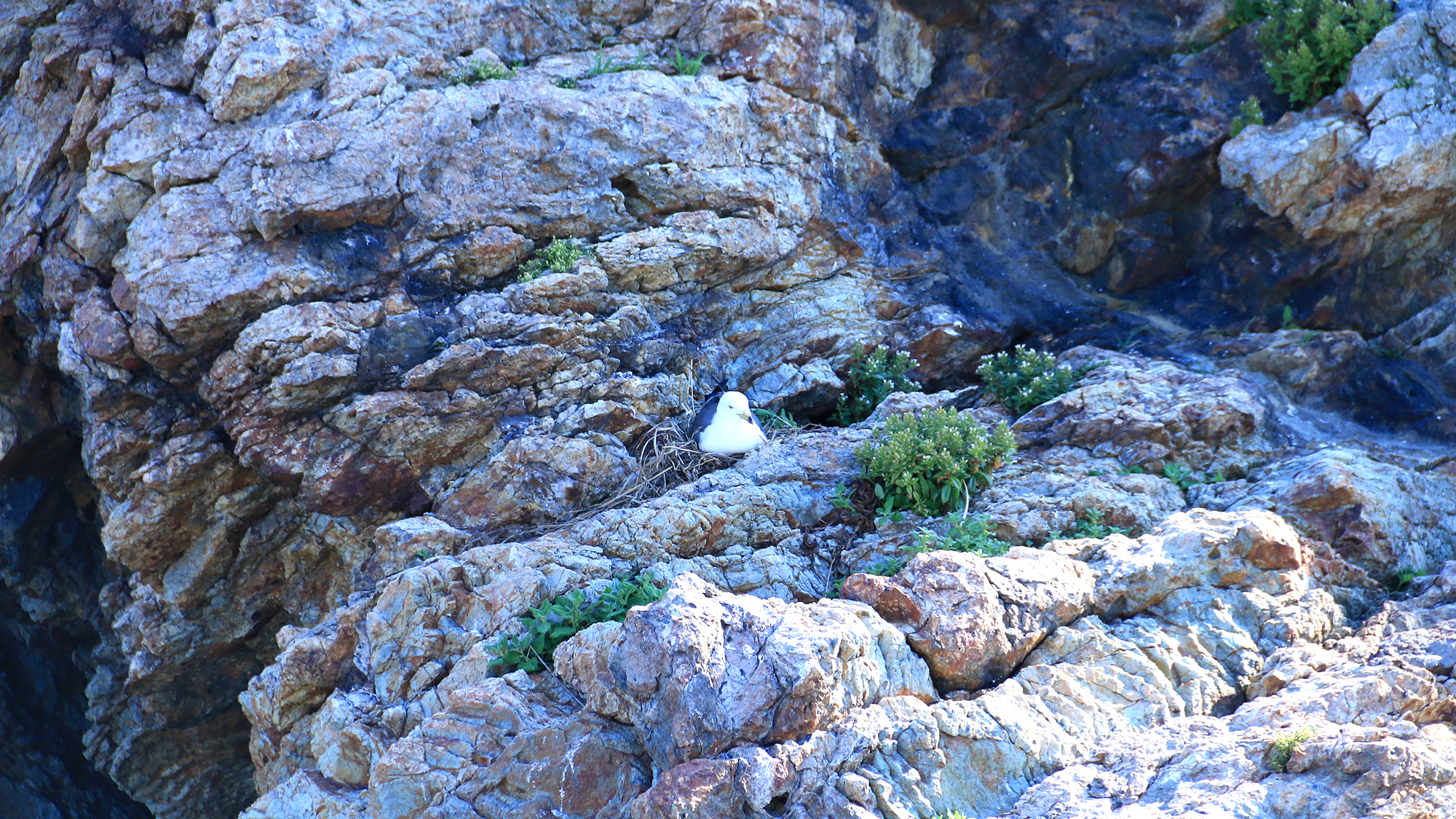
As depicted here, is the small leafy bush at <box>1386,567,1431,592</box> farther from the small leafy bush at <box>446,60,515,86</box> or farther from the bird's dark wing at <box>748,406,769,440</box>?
the small leafy bush at <box>446,60,515,86</box>

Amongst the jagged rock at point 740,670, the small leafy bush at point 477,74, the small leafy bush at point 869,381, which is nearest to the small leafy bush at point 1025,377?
the small leafy bush at point 869,381

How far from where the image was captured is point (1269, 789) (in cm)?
418

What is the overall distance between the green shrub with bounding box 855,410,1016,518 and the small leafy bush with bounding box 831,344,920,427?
5.31 feet

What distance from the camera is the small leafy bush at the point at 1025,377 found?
8203mm

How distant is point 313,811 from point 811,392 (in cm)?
540

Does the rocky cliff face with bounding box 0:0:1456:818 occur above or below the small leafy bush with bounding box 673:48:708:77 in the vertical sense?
below

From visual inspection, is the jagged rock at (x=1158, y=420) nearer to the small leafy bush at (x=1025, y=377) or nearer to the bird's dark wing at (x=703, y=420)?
the small leafy bush at (x=1025, y=377)

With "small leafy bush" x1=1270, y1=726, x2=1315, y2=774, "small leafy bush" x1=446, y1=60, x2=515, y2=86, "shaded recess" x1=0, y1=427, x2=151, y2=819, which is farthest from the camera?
"shaded recess" x1=0, y1=427, x2=151, y2=819

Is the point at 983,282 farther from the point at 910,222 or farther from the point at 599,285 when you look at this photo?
the point at 599,285

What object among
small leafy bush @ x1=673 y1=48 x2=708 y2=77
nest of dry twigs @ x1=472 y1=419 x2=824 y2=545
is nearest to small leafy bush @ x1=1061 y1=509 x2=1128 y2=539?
nest of dry twigs @ x1=472 y1=419 x2=824 y2=545

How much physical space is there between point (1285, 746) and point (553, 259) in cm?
645

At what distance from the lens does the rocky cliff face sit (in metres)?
5.00

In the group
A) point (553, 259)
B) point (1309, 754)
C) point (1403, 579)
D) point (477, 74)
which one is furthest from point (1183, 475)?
point (477, 74)

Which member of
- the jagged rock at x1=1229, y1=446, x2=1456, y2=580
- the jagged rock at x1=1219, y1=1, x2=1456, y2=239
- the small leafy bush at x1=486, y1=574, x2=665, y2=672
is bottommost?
the small leafy bush at x1=486, y1=574, x2=665, y2=672
